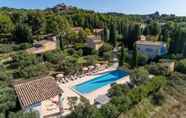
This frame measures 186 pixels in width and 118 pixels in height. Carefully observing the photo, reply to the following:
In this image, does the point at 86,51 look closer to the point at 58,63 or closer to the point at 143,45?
the point at 58,63

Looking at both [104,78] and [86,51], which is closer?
[104,78]

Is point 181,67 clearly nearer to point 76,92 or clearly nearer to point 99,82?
point 99,82

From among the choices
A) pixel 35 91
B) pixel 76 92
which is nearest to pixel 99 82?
pixel 76 92

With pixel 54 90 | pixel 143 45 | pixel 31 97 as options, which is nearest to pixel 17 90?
pixel 31 97

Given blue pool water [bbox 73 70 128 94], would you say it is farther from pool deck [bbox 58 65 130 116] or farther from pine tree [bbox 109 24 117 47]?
pine tree [bbox 109 24 117 47]

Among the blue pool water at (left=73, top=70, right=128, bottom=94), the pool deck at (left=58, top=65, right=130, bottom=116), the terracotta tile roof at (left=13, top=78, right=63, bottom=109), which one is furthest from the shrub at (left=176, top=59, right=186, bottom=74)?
the terracotta tile roof at (left=13, top=78, right=63, bottom=109)
